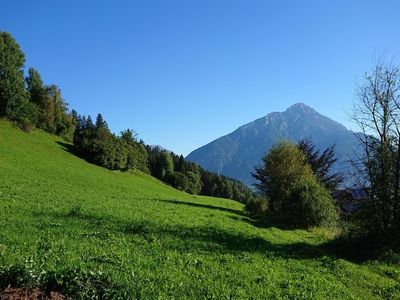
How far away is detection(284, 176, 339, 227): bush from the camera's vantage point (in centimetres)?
3891

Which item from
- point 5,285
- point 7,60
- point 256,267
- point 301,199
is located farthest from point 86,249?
point 7,60

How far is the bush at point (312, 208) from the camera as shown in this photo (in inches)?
1532

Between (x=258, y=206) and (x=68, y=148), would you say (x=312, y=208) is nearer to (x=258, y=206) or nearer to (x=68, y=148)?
(x=258, y=206)

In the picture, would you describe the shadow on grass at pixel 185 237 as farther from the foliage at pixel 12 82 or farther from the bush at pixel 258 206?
the foliage at pixel 12 82

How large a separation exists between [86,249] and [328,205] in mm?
30095

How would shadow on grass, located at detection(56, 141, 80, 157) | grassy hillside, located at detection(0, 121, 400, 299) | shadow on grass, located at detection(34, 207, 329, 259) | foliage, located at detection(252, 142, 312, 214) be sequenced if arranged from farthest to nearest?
shadow on grass, located at detection(56, 141, 80, 157) < foliage, located at detection(252, 142, 312, 214) < shadow on grass, located at detection(34, 207, 329, 259) < grassy hillside, located at detection(0, 121, 400, 299)

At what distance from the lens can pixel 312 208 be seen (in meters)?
38.9

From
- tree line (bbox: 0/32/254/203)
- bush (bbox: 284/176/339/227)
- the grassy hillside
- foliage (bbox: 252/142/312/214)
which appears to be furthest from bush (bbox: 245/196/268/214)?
the grassy hillside

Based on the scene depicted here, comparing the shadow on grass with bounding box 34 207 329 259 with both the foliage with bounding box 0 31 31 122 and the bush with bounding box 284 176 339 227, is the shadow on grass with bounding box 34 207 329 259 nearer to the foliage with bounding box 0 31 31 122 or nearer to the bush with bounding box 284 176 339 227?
the bush with bounding box 284 176 339 227

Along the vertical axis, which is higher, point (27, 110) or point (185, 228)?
point (27, 110)

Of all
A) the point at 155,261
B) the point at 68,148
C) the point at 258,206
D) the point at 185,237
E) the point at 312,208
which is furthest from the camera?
the point at 68,148

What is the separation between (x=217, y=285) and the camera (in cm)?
1156

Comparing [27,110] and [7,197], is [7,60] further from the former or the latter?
[7,197]

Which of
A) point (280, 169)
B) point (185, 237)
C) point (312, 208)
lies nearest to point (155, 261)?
point (185, 237)
